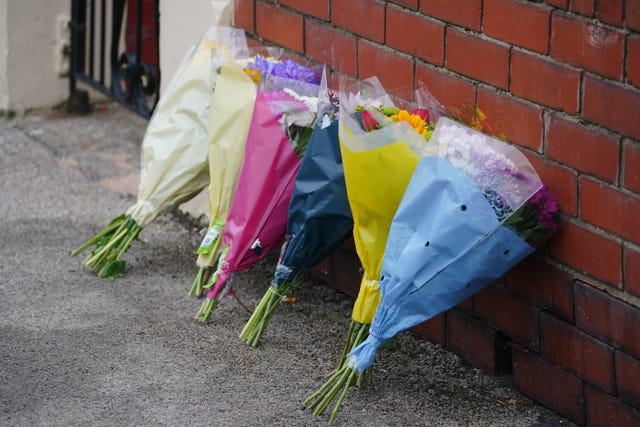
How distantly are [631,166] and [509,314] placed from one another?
64cm

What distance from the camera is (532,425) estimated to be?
3078 millimetres

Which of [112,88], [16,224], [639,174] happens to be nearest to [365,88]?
[639,174]

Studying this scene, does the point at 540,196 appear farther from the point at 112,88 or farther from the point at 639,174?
the point at 112,88

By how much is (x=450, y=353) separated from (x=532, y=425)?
0.46 meters

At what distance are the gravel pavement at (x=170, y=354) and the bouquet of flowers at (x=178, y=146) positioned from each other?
0.57 feet

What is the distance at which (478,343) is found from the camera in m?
3.36

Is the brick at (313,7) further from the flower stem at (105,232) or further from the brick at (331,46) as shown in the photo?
the flower stem at (105,232)

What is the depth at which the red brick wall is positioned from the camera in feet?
9.14

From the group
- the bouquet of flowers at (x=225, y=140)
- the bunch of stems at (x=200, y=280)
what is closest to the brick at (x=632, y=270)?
the bouquet of flowers at (x=225, y=140)

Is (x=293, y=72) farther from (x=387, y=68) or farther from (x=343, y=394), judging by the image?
(x=343, y=394)

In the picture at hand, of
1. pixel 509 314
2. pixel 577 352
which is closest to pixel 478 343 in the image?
pixel 509 314

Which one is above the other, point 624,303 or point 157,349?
point 624,303

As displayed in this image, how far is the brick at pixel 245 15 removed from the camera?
13.5 ft

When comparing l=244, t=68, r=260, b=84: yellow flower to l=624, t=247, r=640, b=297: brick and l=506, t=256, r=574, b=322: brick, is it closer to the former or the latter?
l=506, t=256, r=574, b=322: brick
